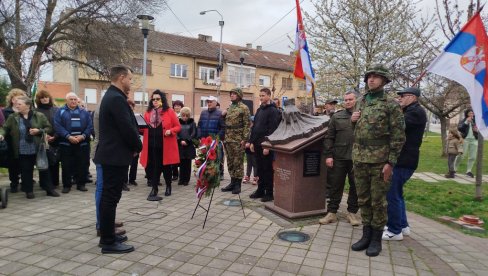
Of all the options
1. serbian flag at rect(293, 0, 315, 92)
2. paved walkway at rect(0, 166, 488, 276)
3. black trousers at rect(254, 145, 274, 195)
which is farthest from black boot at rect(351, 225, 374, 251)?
serbian flag at rect(293, 0, 315, 92)

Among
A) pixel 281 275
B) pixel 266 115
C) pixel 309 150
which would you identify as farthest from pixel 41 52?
pixel 281 275

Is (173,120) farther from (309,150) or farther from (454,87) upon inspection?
(454,87)

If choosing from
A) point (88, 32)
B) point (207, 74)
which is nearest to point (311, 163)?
point (88, 32)

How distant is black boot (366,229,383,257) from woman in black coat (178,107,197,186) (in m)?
4.42

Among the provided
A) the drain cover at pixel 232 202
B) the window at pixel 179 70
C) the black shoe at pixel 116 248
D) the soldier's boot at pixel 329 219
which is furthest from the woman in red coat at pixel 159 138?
the window at pixel 179 70

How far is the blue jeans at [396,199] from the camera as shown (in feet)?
14.2

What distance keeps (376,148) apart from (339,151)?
3.20 feet

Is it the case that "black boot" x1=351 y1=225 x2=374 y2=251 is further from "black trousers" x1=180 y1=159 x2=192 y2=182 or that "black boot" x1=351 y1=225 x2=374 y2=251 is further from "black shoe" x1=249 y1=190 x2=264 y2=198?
"black trousers" x1=180 y1=159 x2=192 y2=182

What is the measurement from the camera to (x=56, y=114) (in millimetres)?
6398

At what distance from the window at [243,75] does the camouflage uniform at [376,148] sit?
32.9 m

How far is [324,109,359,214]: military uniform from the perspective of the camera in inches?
190

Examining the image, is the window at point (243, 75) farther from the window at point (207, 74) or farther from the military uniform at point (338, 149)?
the military uniform at point (338, 149)

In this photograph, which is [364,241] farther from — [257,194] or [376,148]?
[257,194]

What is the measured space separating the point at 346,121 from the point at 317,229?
5.11 ft
